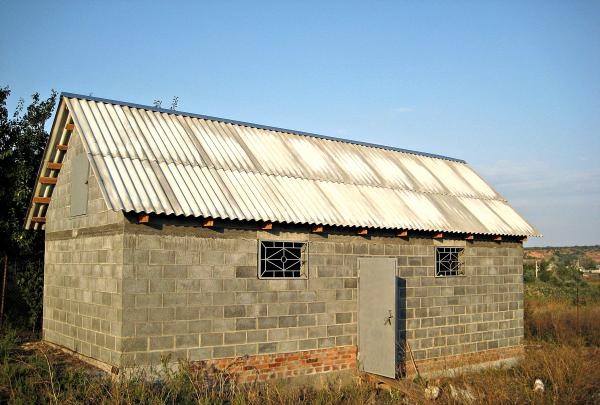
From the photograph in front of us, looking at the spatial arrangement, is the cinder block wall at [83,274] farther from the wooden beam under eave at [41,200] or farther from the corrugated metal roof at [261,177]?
the corrugated metal roof at [261,177]

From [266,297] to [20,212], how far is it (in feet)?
25.8

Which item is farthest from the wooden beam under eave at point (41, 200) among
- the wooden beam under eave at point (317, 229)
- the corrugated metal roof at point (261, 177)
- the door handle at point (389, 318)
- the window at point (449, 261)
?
the window at point (449, 261)

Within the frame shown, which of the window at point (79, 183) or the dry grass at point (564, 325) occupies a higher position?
the window at point (79, 183)

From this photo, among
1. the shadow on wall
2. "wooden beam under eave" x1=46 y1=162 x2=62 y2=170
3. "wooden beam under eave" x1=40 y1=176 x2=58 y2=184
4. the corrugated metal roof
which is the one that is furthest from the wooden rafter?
the shadow on wall

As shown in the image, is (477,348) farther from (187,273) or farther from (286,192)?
(187,273)

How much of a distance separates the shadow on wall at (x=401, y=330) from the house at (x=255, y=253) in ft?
0.11

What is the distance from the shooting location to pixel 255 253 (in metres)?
10.6

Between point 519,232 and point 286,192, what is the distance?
6.89m

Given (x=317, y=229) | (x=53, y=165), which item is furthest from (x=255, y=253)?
(x=53, y=165)

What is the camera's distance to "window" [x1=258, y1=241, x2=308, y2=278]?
10805 millimetres

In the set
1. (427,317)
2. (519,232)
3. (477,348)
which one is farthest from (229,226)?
(519,232)

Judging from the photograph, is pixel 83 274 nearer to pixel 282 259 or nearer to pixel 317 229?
pixel 282 259

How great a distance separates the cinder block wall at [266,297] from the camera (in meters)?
9.48

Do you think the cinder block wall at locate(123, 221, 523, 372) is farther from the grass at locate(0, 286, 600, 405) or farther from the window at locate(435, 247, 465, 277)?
the grass at locate(0, 286, 600, 405)
